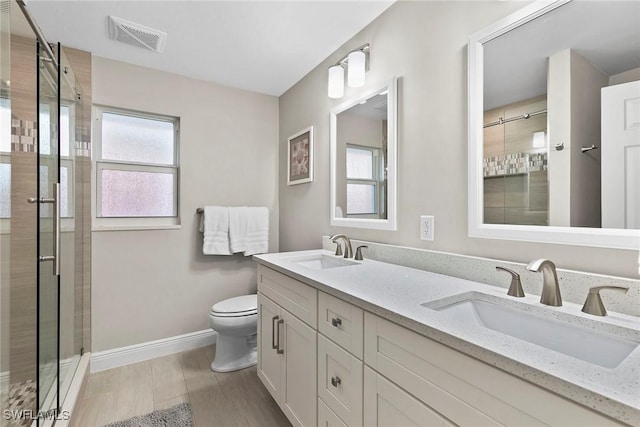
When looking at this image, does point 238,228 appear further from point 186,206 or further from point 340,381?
point 340,381

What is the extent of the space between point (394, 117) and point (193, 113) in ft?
5.69

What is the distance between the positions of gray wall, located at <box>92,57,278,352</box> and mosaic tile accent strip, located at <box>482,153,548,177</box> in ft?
6.67

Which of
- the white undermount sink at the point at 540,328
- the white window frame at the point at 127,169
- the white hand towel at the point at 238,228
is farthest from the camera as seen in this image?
the white hand towel at the point at 238,228

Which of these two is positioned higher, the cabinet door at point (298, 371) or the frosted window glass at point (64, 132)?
the frosted window glass at point (64, 132)

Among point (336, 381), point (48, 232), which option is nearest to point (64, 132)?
point (48, 232)

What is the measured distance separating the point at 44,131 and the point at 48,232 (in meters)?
0.52

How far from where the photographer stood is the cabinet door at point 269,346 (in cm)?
159

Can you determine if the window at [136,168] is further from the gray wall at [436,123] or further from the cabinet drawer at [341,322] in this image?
the cabinet drawer at [341,322]

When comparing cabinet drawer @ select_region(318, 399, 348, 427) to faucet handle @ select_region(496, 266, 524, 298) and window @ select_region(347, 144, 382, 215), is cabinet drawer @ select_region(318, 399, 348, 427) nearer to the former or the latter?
faucet handle @ select_region(496, 266, 524, 298)

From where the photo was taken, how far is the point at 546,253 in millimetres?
1045

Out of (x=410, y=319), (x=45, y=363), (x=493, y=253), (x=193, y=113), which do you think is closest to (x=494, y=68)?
(x=493, y=253)

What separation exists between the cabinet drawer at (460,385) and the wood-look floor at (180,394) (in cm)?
108

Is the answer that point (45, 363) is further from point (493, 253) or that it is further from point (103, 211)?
point (493, 253)

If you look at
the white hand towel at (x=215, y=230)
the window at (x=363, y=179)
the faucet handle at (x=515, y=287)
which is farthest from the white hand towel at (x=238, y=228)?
the faucet handle at (x=515, y=287)
